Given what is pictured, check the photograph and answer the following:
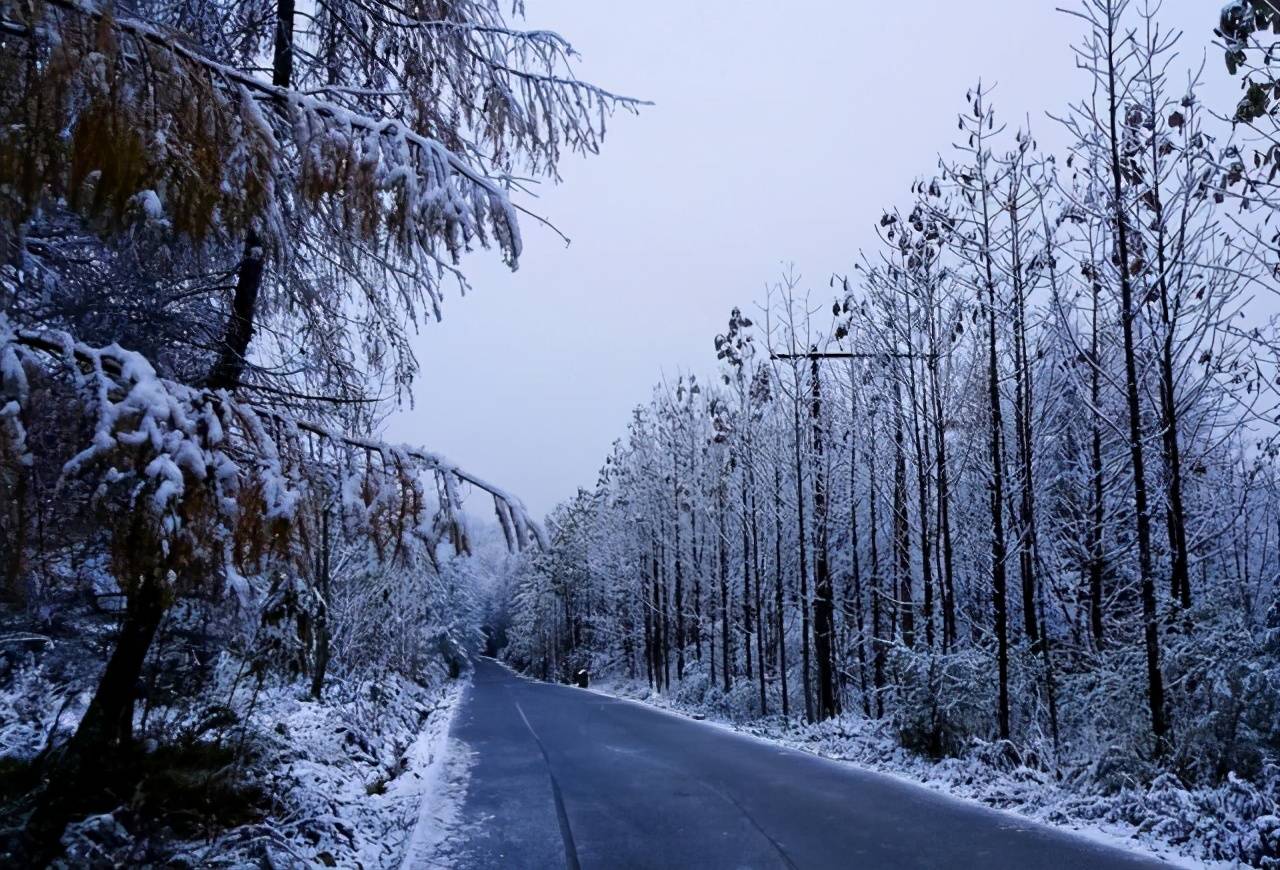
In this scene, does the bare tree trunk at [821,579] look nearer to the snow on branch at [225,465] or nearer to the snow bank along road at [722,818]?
the snow bank along road at [722,818]

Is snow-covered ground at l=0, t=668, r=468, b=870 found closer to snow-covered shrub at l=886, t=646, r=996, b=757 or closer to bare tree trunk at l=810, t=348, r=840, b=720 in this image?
snow-covered shrub at l=886, t=646, r=996, b=757

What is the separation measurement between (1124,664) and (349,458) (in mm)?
10109

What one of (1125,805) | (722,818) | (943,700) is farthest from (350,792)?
(943,700)

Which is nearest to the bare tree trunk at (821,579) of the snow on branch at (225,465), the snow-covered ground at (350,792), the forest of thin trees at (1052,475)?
the forest of thin trees at (1052,475)

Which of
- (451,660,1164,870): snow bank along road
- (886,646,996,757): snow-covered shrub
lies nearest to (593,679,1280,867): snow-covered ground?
(886,646,996,757): snow-covered shrub

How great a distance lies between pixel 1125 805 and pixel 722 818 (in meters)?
3.93

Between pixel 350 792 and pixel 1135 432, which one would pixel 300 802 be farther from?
pixel 1135 432

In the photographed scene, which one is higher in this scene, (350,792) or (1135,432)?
(1135,432)

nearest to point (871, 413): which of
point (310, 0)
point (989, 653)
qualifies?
point (989, 653)

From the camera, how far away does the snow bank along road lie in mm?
6738

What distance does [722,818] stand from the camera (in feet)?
27.0

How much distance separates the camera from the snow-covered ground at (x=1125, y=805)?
686cm

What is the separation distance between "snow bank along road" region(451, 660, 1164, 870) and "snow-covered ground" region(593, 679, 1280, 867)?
1.70 ft

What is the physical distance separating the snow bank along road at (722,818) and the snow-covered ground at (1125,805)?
519mm
